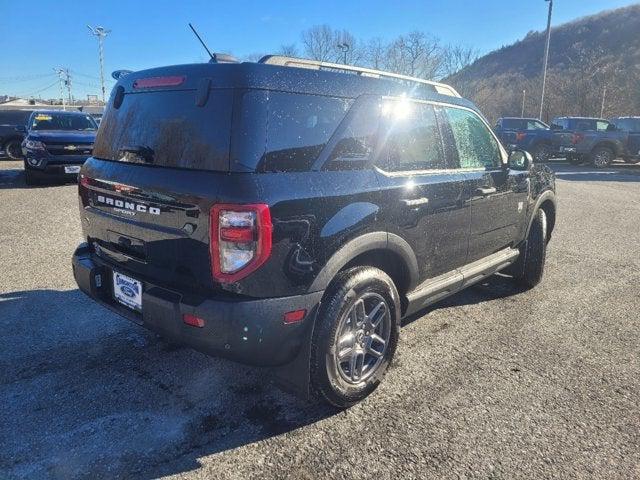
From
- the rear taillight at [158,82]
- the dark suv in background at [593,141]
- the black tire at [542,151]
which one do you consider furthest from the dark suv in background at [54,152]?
the dark suv in background at [593,141]

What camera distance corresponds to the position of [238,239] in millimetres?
2223

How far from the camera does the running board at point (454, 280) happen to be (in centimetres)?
331

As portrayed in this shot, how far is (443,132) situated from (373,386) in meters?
1.84

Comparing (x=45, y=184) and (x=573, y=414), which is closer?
(x=573, y=414)

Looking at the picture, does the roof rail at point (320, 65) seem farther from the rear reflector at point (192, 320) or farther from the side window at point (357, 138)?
the rear reflector at point (192, 320)

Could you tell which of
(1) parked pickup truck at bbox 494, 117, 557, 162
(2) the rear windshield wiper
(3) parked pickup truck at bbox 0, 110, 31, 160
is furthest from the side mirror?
(3) parked pickup truck at bbox 0, 110, 31, 160

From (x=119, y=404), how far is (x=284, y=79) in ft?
6.78

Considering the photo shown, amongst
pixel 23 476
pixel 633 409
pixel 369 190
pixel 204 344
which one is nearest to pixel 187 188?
pixel 204 344

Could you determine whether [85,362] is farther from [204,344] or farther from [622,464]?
[622,464]

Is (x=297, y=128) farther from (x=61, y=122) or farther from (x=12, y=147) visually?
(x=12, y=147)

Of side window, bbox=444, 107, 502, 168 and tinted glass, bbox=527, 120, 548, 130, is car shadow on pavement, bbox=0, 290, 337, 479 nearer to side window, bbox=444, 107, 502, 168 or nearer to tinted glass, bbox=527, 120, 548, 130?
side window, bbox=444, 107, 502, 168

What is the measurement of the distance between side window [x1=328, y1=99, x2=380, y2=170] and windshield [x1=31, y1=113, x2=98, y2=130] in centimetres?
1086

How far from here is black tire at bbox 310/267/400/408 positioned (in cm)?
259

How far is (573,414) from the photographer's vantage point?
2799 mm
